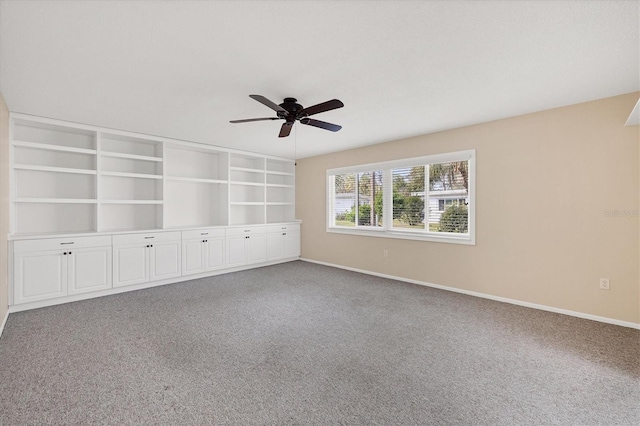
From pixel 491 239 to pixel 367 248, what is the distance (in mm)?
2194

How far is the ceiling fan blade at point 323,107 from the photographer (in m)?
2.67

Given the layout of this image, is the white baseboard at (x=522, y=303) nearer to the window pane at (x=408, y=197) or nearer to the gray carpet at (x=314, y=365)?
the gray carpet at (x=314, y=365)

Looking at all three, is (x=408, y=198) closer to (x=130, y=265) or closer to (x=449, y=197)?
(x=449, y=197)

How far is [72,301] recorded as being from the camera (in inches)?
158

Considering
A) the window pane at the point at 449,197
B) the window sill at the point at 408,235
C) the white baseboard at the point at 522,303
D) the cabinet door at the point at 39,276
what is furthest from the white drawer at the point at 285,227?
the cabinet door at the point at 39,276

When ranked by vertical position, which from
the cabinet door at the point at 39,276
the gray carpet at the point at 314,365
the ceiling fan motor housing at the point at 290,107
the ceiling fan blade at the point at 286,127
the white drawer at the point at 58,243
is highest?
the ceiling fan motor housing at the point at 290,107

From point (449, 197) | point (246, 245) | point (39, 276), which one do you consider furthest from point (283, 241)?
point (39, 276)

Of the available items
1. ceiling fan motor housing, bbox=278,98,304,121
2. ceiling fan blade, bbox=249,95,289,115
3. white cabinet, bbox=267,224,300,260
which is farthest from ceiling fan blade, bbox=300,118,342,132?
white cabinet, bbox=267,224,300,260

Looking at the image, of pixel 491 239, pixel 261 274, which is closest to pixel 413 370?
pixel 491 239

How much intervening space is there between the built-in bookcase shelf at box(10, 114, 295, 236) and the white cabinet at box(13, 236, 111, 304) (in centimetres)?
39

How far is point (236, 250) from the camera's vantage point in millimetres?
5855

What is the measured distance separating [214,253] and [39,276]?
2.39 metres

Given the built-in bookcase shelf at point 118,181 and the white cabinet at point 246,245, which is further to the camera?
the white cabinet at point 246,245

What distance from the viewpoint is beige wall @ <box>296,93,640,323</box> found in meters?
3.20
